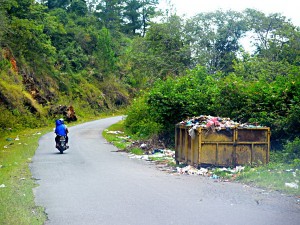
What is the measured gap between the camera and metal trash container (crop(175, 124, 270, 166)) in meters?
13.8

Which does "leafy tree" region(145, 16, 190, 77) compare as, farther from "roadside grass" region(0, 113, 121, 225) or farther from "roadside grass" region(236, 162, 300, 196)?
"roadside grass" region(236, 162, 300, 196)

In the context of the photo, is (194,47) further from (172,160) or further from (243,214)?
(243,214)

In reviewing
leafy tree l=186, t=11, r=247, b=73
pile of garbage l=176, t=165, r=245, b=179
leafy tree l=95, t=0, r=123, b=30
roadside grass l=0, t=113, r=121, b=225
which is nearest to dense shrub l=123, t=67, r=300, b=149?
pile of garbage l=176, t=165, r=245, b=179

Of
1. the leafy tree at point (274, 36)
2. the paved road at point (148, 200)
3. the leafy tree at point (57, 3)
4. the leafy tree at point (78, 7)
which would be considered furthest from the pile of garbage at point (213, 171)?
the leafy tree at point (57, 3)

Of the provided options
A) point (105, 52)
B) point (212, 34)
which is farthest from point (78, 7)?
point (212, 34)

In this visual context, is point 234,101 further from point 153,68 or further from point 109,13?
point 109,13

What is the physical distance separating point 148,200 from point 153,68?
1081 inches

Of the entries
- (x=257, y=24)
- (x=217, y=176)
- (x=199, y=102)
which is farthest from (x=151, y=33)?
(x=217, y=176)

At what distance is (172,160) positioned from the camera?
56.4 ft

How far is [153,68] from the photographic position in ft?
119

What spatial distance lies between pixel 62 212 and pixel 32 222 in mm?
907

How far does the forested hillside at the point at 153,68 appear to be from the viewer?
Answer: 19.0m

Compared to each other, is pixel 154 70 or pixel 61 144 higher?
pixel 154 70

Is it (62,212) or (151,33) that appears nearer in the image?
(62,212)
